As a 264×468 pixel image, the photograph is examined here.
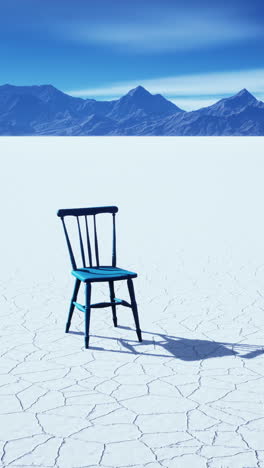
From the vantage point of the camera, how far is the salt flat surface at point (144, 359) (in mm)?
2875

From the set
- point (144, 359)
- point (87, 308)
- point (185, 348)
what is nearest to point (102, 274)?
point (87, 308)

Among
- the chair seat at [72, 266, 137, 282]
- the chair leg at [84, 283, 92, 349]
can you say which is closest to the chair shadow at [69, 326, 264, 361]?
the chair leg at [84, 283, 92, 349]

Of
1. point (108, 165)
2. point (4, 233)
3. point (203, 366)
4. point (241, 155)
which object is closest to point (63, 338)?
point (203, 366)

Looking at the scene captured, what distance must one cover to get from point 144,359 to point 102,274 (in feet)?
2.11

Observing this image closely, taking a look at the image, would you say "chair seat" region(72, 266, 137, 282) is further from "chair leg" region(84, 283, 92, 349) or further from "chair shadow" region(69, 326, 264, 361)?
"chair shadow" region(69, 326, 264, 361)

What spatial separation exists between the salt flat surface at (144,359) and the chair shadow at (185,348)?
1cm

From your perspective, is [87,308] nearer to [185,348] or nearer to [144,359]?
[144,359]

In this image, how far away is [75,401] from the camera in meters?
3.37

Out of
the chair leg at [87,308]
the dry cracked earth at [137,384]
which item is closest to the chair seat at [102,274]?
the chair leg at [87,308]

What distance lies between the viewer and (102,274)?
13.5 ft

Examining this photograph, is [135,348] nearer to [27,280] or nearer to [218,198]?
[27,280]

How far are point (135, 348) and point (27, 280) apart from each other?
8.33ft

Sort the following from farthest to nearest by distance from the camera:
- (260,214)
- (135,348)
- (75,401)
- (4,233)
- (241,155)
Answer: (241,155) → (260,214) → (4,233) → (135,348) → (75,401)

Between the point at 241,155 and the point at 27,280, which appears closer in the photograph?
the point at 27,280
